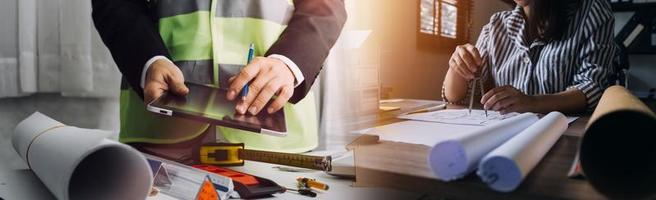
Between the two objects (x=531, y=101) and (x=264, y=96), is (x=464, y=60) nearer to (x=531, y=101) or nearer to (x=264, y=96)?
(x=531, y=101)

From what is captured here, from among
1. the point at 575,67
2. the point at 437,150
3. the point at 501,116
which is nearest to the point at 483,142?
the point at 437,150

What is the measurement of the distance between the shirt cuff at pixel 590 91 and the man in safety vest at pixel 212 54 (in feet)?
0.93

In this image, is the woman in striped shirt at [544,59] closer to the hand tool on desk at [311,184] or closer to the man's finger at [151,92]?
the hand tool on desk at [311,184]

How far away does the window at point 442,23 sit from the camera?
0.49 meters

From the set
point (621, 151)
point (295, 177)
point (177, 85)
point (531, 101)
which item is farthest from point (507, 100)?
point (177, 85)

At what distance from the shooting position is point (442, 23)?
51 centimetres

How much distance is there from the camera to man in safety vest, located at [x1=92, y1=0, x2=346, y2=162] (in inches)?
19.8

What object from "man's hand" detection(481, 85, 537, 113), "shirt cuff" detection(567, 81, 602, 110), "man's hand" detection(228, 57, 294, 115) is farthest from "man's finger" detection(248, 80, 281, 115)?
"shirt cuff" detection(567, 81, 602, 110)

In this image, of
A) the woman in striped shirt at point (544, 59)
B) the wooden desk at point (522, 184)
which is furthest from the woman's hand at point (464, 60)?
the wooden desk at point (522, 184)

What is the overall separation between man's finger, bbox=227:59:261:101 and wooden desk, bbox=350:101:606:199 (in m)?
0.15

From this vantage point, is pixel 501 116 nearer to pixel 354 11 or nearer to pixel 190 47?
pixel 354 11

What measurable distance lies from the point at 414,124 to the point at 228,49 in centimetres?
22

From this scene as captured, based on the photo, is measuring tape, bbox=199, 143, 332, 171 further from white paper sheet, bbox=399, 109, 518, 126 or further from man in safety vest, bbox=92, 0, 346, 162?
white paper sheet, bbox=399, 109, 518, 126

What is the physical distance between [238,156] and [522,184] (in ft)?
1.02
